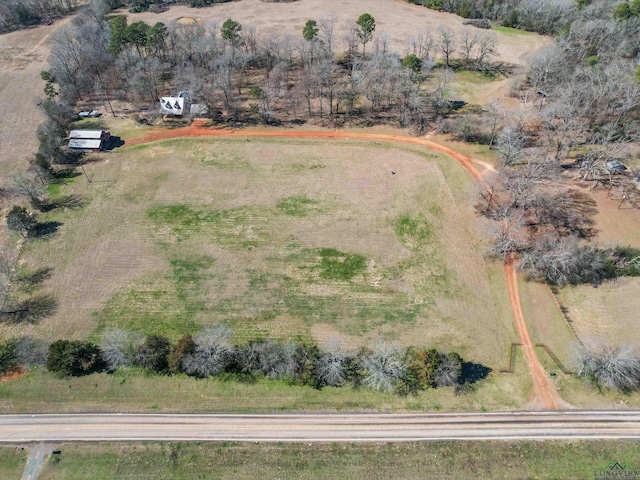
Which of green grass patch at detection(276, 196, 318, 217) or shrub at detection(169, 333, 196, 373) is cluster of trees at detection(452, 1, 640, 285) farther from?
shrub at detection(169, 333, 196, 373)

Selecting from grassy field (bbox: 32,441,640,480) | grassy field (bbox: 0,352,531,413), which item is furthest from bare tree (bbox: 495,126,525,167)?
grassy field (bbox: 32,441,640,480)

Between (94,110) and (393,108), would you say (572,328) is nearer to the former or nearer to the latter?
(393,108)

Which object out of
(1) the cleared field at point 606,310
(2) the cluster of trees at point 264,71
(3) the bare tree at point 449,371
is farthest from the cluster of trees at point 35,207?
(1) the cleared field at point 606,310

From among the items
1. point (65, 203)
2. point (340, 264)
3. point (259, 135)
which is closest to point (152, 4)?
point (259, 135)

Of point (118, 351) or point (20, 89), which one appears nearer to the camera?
point (118, 351)

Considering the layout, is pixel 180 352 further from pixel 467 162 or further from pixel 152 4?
pixel 152 4

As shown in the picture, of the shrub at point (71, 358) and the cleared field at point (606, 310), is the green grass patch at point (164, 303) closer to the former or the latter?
the shrub at point (71, 358)
